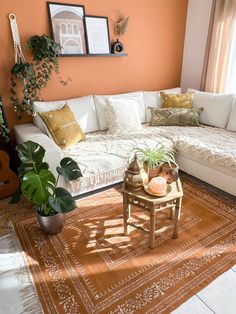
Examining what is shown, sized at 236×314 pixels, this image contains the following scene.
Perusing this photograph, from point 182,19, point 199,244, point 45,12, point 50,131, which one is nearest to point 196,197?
point 199,244

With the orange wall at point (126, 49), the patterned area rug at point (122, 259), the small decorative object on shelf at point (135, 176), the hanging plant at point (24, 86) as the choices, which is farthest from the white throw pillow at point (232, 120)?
the hanging plant at point (24, 86)

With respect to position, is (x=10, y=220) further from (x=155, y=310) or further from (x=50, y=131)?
(x=155, y=310)

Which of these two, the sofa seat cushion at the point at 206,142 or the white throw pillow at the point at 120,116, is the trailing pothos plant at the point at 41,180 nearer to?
the white throw pillow at the point at 120,116

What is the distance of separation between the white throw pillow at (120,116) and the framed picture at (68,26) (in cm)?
72

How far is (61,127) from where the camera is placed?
2283 mm

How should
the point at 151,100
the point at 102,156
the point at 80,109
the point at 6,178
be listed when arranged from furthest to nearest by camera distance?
1. the point at 151,100
2. the point at 80,109
3. the point at 6,178
4. the point at 102,156

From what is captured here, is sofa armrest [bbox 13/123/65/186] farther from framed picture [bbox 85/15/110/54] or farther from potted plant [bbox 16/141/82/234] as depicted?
framed picture [bbox 85/15/110/54]

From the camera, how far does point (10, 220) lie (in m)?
2.03

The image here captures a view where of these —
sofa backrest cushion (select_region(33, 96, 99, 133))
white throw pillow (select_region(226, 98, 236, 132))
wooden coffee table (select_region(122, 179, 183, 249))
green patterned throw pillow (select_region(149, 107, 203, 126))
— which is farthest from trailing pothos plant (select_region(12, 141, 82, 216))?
white throw pillow (select_region(226, 98, 236, 132))

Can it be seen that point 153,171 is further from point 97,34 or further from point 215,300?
point 97,34

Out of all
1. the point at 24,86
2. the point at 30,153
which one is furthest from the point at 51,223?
the point at 24,86

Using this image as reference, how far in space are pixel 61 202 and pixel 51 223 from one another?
0.95 feet

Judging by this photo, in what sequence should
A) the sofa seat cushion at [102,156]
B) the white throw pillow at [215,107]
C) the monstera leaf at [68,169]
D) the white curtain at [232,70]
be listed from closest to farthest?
the monstera leaf at [68,169] → the sofa seat cushion at [102,156] → the white throw pillow at [215,107] → the white curtain at [232,70]

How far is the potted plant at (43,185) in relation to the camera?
1.58 meters
